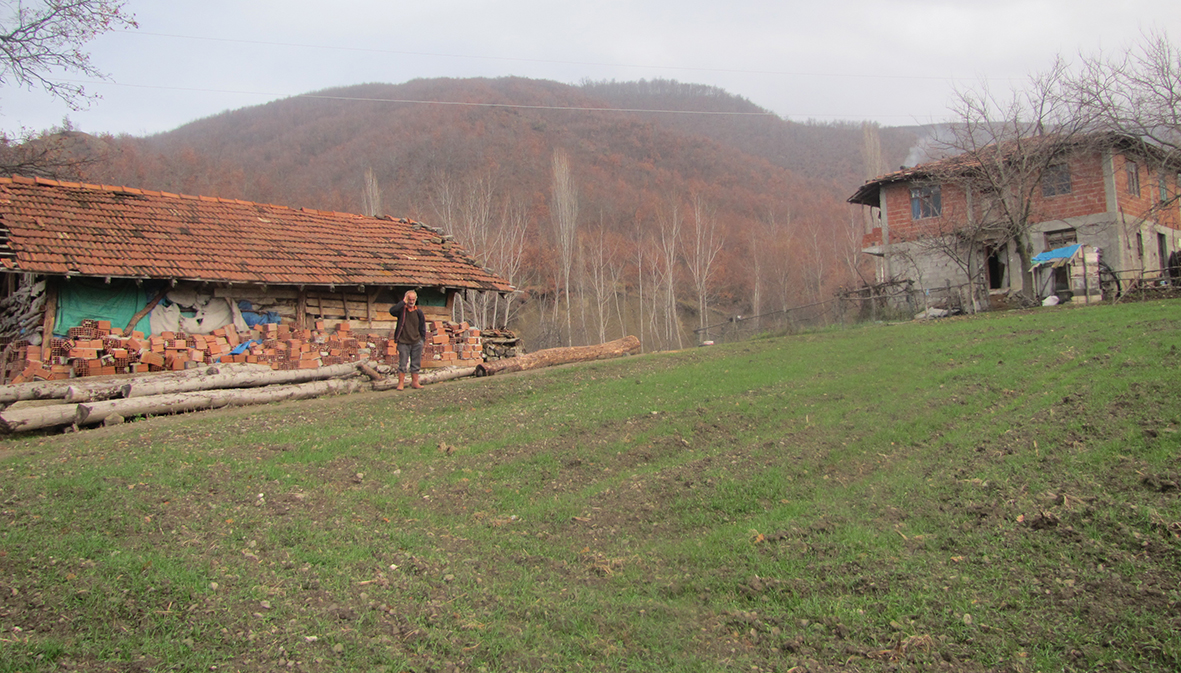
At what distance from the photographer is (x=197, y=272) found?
1564 centimetres

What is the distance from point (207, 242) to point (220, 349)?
2917 millimetres

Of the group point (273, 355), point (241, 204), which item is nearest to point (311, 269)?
point (273, 355)

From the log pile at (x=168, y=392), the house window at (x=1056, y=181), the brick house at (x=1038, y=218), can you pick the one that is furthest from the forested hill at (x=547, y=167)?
the log pile at (x=168, y=392)

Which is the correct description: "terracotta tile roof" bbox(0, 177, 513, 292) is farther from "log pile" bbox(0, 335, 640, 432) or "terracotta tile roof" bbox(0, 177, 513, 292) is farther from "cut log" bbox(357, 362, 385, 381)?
"cut log" bbox(357, 362, 385, 381)

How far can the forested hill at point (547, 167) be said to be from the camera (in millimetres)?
57938

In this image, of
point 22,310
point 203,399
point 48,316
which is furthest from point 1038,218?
point 22,310

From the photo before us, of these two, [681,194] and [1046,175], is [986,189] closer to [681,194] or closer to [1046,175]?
[1046,175]

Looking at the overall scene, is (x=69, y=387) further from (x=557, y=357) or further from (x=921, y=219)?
(x=921, y=219)

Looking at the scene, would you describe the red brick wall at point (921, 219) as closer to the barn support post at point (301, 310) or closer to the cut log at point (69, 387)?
the barn support post at point (301, 310)

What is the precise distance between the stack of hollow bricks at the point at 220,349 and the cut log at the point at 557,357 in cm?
157

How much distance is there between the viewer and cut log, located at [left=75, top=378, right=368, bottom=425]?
1168 centimetres

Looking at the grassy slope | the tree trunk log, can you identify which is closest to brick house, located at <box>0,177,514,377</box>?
the tree trunk log

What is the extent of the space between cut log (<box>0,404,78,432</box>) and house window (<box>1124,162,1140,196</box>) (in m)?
35.2

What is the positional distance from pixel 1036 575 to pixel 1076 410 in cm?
416
